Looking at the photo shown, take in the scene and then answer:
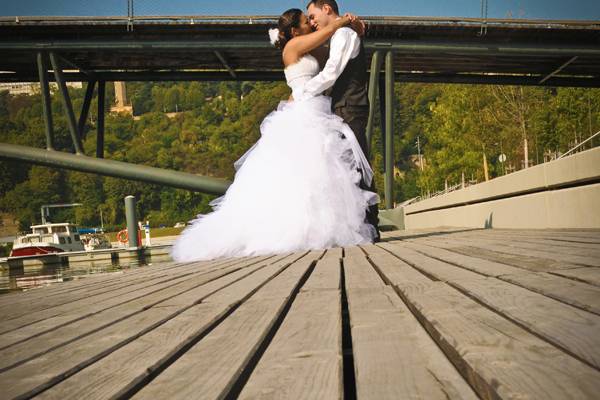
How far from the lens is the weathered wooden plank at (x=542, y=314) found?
100cm

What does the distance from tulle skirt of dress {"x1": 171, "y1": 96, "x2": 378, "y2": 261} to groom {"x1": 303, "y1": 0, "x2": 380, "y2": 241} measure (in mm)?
150

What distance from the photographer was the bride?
16.8 ft

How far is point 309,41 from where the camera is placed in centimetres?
534

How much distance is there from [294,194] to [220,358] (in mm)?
4046

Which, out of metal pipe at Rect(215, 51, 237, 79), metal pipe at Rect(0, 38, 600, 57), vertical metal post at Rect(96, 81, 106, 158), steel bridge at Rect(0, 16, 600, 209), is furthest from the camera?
metal pipe at Rect(215, 51, 237, 79)

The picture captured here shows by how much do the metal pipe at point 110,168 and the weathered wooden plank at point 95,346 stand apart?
1097 centimetres

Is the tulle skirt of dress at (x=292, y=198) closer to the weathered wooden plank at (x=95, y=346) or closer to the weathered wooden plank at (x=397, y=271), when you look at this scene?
the weathered wooden plank at (x=397, y=271)

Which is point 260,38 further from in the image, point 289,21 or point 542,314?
point 542,314

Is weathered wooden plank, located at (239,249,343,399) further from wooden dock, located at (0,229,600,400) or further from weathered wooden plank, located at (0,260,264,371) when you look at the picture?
weathered wooden plank, located at (0,260,264,371)

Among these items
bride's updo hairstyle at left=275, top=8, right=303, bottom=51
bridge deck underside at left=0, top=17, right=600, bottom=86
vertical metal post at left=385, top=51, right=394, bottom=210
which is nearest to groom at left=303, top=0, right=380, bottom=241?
bride's updo hairstyle at left=275, top=8, right=303, bottom=51

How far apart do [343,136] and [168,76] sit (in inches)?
503

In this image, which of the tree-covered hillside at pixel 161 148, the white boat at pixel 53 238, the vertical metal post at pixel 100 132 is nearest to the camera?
the vertical metal post at pixel 100 132

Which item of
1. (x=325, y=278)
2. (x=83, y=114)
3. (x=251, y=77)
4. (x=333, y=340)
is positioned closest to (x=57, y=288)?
(x=325, y=278)

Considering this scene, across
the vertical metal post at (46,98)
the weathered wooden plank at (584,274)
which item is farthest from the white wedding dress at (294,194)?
the vertical metal post at (46,98)
